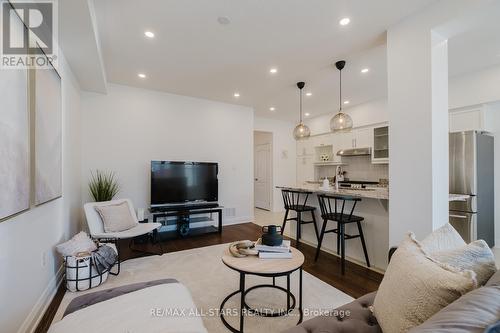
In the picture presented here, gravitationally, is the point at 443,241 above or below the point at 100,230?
above

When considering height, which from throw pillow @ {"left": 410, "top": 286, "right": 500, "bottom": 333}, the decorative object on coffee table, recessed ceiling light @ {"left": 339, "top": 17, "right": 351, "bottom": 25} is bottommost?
the decorative object on coffee table

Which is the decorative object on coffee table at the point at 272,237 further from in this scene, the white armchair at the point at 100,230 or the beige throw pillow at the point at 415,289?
the white armchair at the point at 100,230

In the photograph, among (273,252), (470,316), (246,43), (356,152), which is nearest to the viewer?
(470,316)

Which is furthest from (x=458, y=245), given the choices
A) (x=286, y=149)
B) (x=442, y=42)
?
(x=286, y=149)

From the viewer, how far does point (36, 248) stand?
1856 millimetres

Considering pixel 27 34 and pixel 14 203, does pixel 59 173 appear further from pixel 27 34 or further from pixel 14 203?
pixel 27 34

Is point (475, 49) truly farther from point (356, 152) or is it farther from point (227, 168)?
point (227, 168)

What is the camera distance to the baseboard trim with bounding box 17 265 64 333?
166 cm

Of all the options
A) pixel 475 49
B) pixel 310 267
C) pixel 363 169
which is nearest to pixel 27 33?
pixel 310 267

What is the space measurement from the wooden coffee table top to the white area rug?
0.51 meters

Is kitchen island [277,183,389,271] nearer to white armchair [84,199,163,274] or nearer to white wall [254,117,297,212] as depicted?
white armchair [84,199,163,274]

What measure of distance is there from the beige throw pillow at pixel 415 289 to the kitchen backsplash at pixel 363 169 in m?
4.65

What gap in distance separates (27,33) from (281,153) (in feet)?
19.1

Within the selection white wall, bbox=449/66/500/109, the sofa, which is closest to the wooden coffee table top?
the sofa
